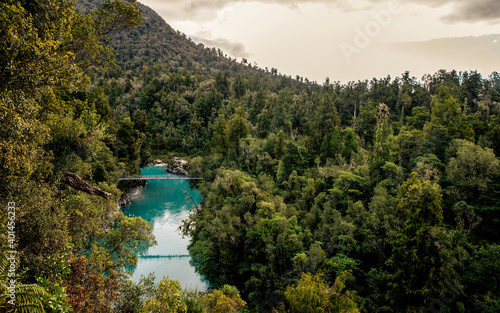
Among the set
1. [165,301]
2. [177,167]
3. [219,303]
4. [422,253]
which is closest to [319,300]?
[219,303]

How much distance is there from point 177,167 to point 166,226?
58.3 ft

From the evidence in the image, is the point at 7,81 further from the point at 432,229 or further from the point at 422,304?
the point at 422,304

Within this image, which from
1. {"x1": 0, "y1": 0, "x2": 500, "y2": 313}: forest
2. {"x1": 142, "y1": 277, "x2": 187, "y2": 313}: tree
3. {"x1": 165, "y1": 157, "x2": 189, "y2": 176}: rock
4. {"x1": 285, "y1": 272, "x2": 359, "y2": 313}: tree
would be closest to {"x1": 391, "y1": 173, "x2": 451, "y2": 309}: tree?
{"x1": 0, "y1": 0, "x2": 500, "y2": 313}: forest

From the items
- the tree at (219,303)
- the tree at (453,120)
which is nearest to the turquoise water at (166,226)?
the tree at (219,303)

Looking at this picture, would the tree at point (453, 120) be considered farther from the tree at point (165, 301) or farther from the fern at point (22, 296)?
the fern at point (22, 296)

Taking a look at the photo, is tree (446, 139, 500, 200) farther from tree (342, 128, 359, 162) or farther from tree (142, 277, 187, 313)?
tree (142, 277, 187, 313)

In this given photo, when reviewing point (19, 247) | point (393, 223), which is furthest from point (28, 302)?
point (393, 223)

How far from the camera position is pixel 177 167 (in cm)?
4356

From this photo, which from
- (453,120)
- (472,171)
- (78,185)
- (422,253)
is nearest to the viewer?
(78,185)

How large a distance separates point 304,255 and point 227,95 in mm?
47681

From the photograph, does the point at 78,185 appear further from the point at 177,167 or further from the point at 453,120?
the point at 177,167

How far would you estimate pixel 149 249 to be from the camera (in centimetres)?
2236

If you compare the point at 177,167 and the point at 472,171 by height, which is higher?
the point at 472,171

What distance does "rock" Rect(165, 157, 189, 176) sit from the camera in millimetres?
42750
